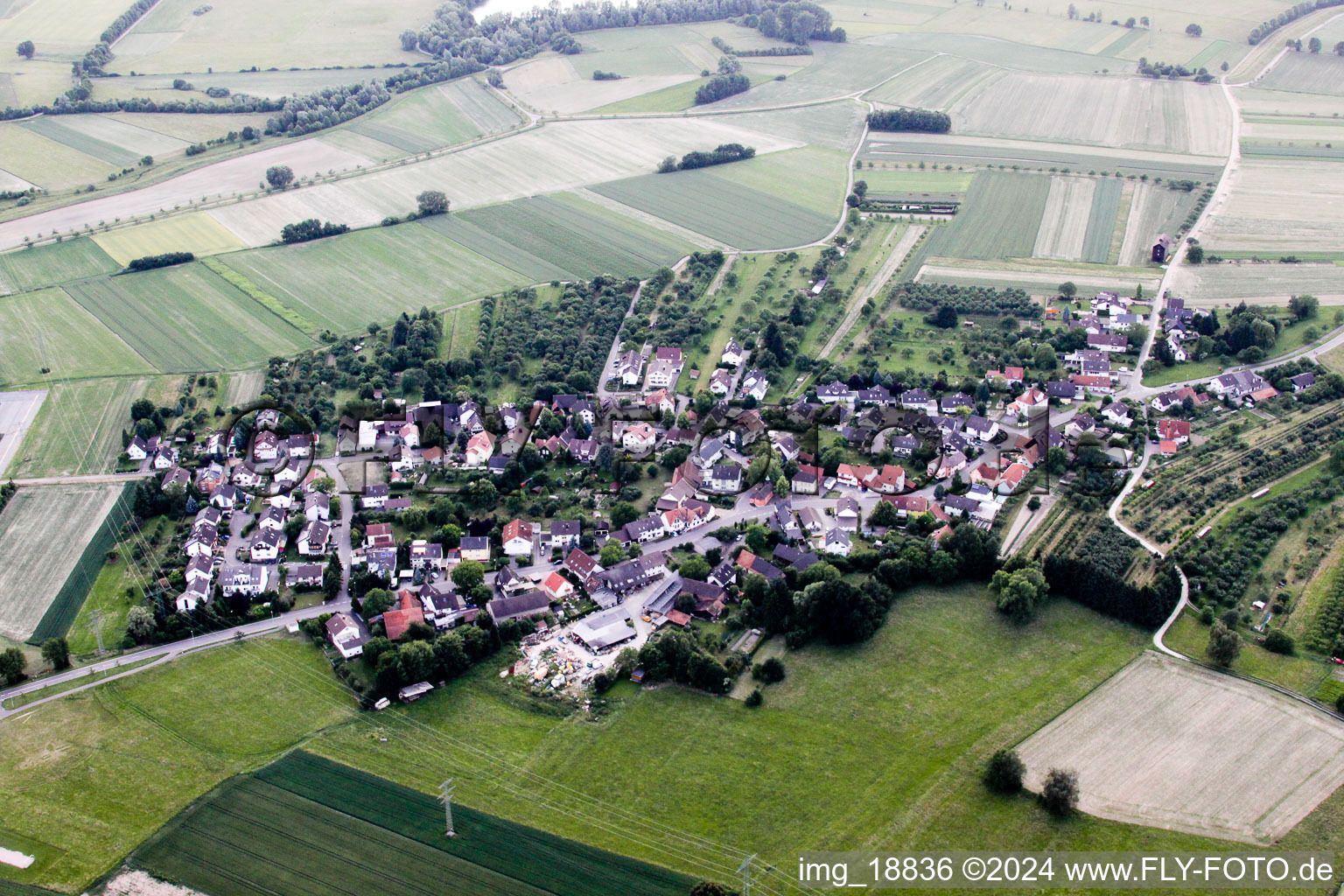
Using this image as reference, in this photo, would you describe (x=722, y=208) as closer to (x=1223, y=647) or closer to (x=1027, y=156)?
(x=1027, y=156)

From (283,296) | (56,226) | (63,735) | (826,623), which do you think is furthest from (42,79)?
(826,623)

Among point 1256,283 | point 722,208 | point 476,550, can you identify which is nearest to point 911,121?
point 722,208

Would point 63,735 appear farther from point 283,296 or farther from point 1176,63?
point 1176,63

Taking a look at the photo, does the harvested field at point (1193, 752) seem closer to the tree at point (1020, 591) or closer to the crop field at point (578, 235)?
the tree at point (1020, 591)

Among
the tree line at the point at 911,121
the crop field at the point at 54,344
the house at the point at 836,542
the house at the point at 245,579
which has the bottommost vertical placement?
the house at the point at 245,579

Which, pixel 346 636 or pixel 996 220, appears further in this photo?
pixel 996 220

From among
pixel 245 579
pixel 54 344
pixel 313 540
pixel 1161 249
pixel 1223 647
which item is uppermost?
pixel 1161 249

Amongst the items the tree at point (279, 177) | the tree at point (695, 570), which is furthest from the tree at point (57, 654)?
the tree at point (279, 177)

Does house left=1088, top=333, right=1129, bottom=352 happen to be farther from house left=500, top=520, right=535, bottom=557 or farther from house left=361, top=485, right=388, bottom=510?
house left=361, top=485, right=388, bottom=510
